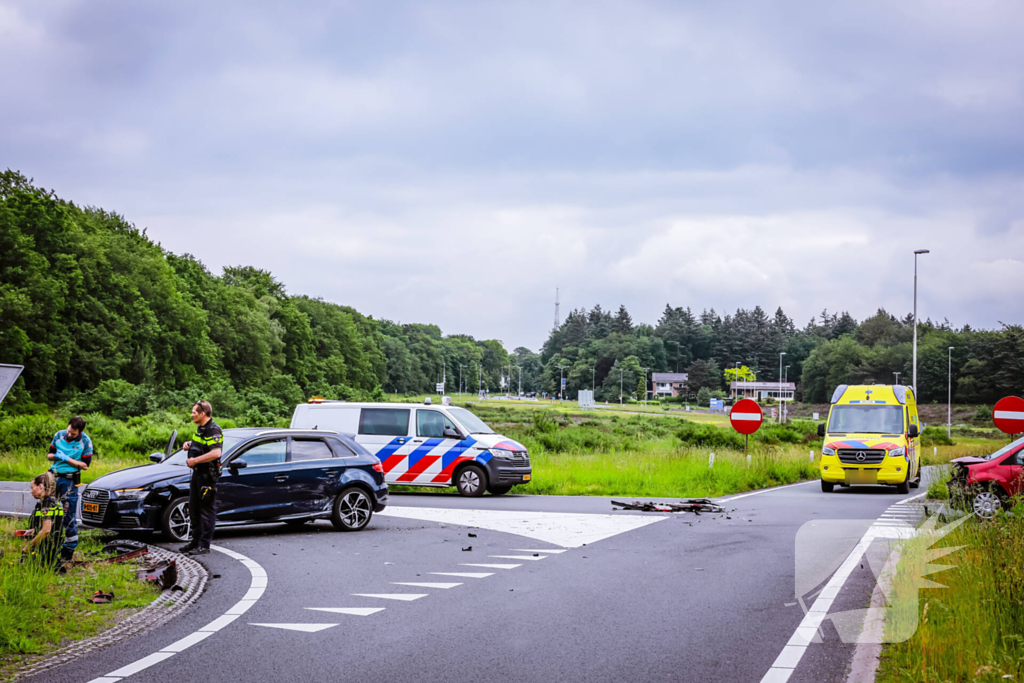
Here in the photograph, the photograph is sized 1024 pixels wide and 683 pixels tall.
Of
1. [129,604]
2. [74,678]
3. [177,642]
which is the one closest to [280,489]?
[129,604]

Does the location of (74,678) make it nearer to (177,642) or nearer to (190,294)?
(177,642)

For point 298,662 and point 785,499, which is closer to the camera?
point 298,662

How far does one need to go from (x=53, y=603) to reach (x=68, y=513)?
Answer: 2032 millimetres

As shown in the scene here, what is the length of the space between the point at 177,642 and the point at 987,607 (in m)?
5.69

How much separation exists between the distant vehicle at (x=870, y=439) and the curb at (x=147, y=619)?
52.3ft

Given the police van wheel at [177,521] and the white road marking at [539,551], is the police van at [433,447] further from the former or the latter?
the white road marking at [539,551]

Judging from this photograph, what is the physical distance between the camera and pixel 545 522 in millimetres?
14867

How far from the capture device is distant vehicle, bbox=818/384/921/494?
2242 cm

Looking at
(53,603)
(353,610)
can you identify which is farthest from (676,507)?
(53,603)

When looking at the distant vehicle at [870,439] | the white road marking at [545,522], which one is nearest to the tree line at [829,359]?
the distant vehicle at [870,439]

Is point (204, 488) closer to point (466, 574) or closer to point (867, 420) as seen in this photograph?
point (466, 574)

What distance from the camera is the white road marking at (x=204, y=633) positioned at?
19.3 feet

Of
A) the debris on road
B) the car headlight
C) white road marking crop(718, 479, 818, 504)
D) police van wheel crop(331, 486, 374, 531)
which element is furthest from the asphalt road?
white road marking crop(718, 479, 818, 504)

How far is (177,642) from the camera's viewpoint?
671cm
